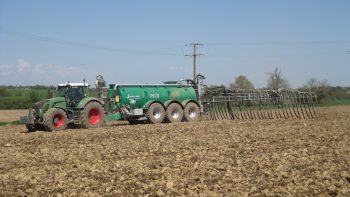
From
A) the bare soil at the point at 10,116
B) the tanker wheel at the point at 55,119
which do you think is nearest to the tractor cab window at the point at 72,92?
the tanker wheel at the point at 55,119

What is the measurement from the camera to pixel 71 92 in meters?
19.2

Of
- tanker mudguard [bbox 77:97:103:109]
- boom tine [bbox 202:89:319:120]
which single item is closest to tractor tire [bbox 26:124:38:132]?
tanker mudguard [bbox 77:97:103:109]

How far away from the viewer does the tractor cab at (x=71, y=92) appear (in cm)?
1919

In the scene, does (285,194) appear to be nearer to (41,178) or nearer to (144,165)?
(144,165)

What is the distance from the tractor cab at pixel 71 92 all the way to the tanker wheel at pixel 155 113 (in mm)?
3214

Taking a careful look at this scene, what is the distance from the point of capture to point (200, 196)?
258 inches

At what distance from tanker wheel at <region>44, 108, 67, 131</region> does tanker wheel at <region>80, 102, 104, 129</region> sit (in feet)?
2.48

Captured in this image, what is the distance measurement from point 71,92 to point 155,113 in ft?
13.5

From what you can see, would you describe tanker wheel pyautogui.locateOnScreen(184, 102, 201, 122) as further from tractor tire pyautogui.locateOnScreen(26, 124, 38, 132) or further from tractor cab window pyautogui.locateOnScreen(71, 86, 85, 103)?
tractor tire pyautogui.locateOnScreen(26, 124, 38, 132)

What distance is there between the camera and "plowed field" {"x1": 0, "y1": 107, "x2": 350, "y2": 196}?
7094 mm

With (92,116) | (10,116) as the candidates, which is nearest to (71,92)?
(92,116)

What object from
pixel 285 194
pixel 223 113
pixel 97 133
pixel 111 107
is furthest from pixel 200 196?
pixel 223 113

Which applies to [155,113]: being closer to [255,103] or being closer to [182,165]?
[255,103]

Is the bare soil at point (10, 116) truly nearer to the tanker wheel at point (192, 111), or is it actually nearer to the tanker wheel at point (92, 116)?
the tanker wheel at point (92, 116)
